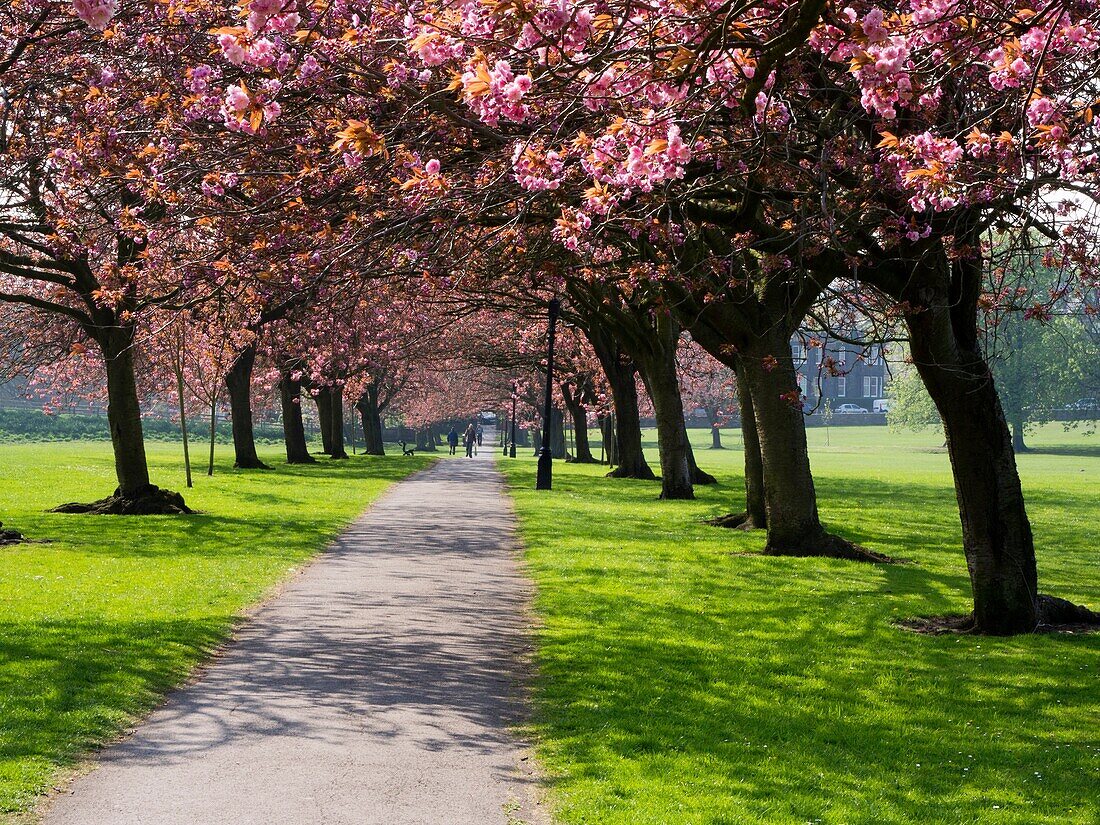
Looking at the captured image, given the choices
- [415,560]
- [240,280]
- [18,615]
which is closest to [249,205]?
[240,280]

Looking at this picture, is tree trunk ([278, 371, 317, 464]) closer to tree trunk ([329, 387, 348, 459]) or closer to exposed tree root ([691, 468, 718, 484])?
tree trunk ([329, 387, 348, 459])

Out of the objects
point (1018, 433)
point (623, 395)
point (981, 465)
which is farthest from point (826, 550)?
point (1018, 433)

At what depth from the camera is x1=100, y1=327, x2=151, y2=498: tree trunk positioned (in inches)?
842

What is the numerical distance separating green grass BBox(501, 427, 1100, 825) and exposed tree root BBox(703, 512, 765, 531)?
289cm

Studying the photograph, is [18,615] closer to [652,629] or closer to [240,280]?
[240,280]

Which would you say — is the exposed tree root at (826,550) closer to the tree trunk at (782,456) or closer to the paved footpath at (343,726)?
the tree trunk at (782,456)

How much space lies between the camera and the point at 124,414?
21469 millimetres

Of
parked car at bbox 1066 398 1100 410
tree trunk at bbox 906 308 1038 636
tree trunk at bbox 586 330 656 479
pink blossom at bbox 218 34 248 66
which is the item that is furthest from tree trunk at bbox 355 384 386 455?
pink blossom at bbox 218 34 248 66

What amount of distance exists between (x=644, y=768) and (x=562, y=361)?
130ft

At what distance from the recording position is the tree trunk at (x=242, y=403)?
37.5 meters

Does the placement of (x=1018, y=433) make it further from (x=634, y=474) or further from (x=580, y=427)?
(x=634, y=474)

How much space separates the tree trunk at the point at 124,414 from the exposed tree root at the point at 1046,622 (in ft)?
48.8

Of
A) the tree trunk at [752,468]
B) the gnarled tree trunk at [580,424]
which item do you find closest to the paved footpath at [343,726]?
the tree trunk at [752,468]

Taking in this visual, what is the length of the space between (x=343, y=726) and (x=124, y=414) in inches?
625
